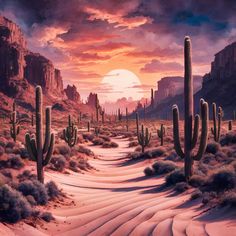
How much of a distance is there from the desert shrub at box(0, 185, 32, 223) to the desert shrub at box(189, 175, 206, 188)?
20.6ft

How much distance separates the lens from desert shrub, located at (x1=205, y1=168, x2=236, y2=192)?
35.9 feet

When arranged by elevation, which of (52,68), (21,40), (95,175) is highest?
(21,40)

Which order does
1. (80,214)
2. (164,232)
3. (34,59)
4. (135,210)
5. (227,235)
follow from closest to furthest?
(227,235) → (164,232) → (135,210) → (80,214) → (34,59)

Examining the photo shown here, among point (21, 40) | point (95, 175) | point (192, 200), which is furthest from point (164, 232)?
point (21, 40)

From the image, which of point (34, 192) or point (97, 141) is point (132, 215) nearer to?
point (34, 192)

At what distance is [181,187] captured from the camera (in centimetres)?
1259

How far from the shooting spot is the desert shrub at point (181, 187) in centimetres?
1258

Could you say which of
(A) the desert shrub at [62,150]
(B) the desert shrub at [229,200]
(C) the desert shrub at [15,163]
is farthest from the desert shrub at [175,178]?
(A) the desert shrub at [62,150]

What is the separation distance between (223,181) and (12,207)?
6.36 meters

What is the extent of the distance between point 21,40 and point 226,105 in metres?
88.4

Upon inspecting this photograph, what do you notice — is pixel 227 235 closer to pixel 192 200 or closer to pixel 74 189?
pixel 192 200

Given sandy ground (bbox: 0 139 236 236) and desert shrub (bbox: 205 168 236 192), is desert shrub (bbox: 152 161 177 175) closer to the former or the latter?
sandy ground (bbox: 0 139 236 236)

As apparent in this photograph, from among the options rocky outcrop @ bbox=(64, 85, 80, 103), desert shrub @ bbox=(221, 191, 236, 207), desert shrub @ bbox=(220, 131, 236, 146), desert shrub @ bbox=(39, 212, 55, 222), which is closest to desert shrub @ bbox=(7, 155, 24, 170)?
desert shrub @ bbox=(39, 212, 55, 222)

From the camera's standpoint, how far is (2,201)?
28.8 ft
